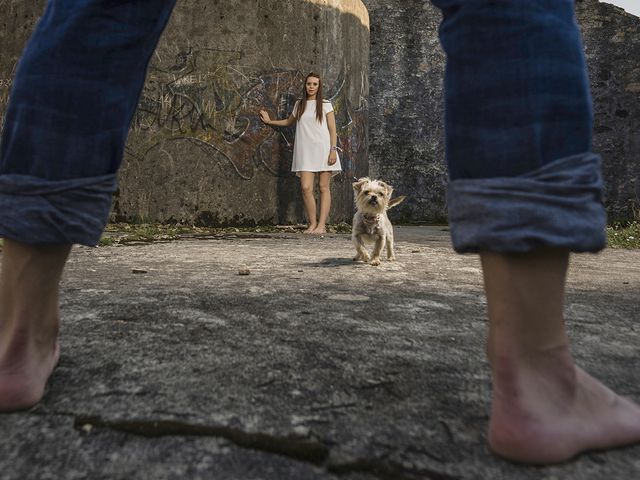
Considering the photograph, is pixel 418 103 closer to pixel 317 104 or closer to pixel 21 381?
pixel 317 104

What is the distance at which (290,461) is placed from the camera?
821 millimetres

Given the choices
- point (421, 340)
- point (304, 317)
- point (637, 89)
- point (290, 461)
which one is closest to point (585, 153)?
point (290, 461)

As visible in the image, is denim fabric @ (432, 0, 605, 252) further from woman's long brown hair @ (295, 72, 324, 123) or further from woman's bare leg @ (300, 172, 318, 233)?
woman's long brown hair @ (295, 72, 324, 123)

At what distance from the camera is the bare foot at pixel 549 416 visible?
2.66 feet

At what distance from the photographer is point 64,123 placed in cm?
98

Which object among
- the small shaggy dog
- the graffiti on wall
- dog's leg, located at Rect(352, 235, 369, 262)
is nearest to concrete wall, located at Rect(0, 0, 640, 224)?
the graffiti on wall

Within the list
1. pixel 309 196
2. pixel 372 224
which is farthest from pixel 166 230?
pixel 372 224

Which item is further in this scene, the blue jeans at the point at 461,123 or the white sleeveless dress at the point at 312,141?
the white sleeveless dress at the point at 312,141

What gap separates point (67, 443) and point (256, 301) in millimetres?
1141

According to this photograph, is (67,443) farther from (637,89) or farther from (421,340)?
(637,89)

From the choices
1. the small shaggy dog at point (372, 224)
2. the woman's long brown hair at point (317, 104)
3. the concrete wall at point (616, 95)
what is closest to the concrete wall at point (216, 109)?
the woman's long brown hair at point (317, 104)

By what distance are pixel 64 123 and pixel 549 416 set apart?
0.93 meters

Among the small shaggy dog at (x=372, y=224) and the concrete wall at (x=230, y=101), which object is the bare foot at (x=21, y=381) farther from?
the concrete wall at (x=230, y=101)

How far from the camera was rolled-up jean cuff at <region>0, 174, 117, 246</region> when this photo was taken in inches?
37.2
